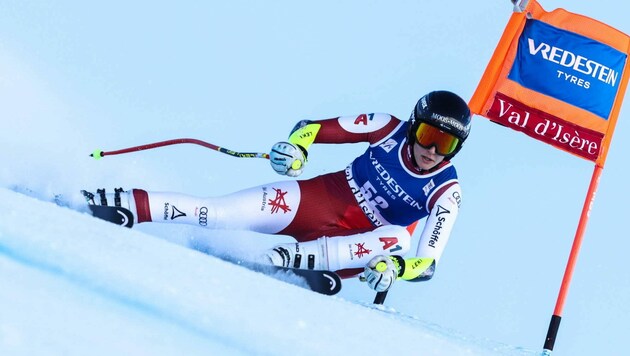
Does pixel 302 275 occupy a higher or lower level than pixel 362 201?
lower

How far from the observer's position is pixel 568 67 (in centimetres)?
743

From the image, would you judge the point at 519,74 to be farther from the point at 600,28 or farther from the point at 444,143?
the point at 444,143

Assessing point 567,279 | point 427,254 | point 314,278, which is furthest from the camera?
point 567,279

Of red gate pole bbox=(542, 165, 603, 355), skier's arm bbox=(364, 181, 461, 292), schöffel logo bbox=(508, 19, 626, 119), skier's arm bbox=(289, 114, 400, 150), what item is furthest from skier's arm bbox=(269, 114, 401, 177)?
schöffel logo bbox=(508, 19, 626, 119)

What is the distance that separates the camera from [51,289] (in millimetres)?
2283

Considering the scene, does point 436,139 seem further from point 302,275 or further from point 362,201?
point 302,275

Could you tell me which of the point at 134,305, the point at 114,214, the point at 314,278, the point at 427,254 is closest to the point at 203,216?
the point at 114,214

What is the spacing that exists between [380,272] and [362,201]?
92 centimetres

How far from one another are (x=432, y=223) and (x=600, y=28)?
3.07m

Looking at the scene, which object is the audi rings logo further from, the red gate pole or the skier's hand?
the red gate pole

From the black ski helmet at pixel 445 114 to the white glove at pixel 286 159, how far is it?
2.58 ft

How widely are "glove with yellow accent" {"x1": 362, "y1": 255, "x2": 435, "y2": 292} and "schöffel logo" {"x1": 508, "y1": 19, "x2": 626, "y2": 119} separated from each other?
9.02ft

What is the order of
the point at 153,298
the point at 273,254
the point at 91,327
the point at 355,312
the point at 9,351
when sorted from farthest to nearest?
the point at 273,254, the point at 355,312, the point at 153,298, the point at 91,327, the point at 9,351

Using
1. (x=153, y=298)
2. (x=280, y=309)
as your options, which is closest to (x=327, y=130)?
(x=280, y=309)
